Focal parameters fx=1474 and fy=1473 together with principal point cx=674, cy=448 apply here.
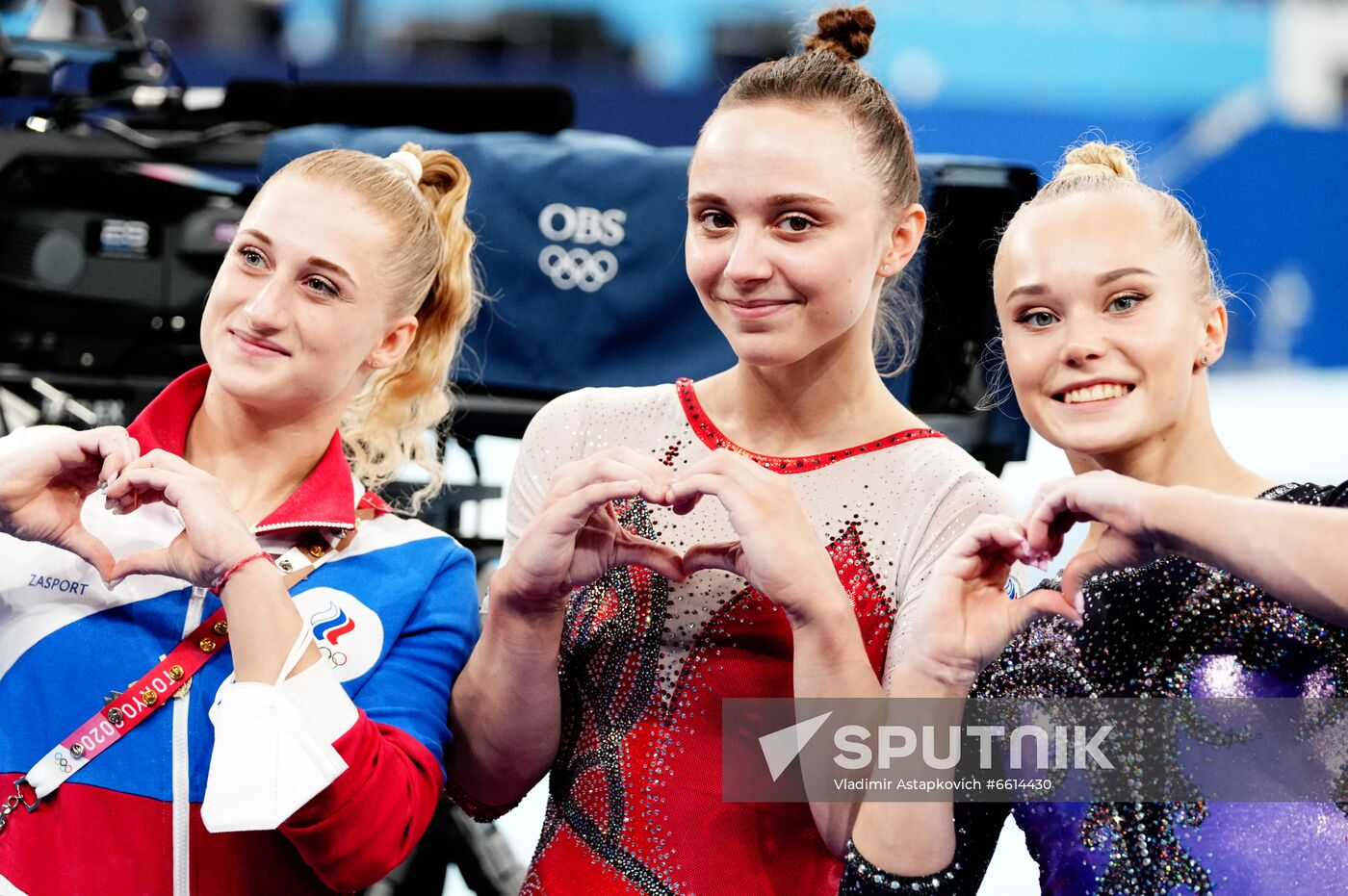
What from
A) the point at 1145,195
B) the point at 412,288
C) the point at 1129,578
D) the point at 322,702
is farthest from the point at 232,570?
the point at 1145,195

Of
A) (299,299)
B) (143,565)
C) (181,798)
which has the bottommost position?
(181,798)

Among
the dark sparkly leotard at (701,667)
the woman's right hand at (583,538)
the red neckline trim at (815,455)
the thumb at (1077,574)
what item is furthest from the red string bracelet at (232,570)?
the thumb at (1077,574)

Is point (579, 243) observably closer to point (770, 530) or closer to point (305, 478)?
point (305, 478)

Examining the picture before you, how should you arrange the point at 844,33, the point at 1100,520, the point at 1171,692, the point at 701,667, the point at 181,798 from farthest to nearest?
the point at 844,33
the point at 701,667
the point at 181,798
the point at 1171,692
the point at 1100,520

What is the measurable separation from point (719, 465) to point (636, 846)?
39 cm

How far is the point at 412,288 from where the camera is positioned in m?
1.58

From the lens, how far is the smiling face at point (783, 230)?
54.9 inches

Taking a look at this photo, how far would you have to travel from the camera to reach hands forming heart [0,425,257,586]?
1304mm

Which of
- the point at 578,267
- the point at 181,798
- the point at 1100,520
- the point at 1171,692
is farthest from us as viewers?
the point at 578,267

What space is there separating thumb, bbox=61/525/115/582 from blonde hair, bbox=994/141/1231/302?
2.95 ft

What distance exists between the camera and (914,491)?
1430 mm

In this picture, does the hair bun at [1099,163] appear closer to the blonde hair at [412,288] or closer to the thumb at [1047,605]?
the thumb at [1047,605]

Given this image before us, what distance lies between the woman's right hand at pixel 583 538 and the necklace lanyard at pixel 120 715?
0.77 feet

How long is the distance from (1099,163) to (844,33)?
0.30 metres
